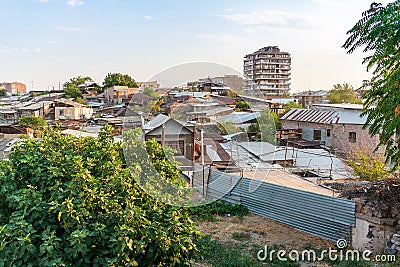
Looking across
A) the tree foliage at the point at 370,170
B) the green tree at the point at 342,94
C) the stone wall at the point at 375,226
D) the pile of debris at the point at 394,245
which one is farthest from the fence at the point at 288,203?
the green tree at the point at 342,94

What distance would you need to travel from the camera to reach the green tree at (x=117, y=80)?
44.6 m

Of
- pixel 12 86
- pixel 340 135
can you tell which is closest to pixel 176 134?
pixel 340 135

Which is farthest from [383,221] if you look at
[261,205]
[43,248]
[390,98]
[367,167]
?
[367,167]

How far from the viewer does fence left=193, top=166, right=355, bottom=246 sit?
6.11 m

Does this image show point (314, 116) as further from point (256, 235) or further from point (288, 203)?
point (256, 235)

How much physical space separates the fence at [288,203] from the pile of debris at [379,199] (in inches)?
9.6

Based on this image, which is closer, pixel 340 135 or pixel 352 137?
pixel 352 137

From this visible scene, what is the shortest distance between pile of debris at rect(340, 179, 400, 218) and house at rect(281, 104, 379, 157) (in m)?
11.0

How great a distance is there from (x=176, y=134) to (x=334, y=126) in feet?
50.2

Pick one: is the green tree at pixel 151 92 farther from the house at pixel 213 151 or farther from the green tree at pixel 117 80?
the green tree at pixel 117 80

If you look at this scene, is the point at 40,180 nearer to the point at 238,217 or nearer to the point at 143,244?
the point at 143,244

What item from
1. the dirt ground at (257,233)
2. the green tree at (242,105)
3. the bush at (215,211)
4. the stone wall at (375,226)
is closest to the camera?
the stone wall at (375,226)

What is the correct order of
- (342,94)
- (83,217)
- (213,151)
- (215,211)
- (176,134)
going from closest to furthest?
(83,217), (176,134), (215,211), (213,151), (342,94)

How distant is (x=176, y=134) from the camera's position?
21.4 ft
